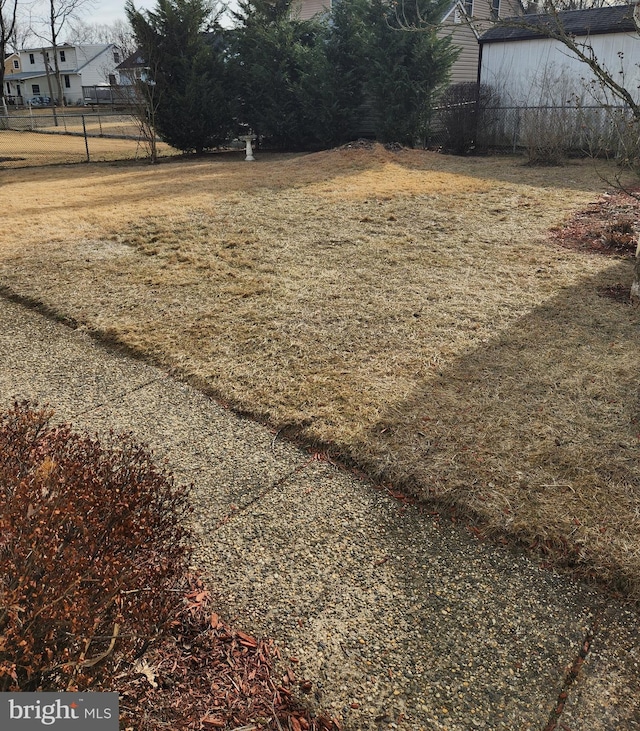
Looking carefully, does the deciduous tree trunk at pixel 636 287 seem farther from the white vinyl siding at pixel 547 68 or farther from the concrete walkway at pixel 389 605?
the white vinyl siding at pixel 547 68

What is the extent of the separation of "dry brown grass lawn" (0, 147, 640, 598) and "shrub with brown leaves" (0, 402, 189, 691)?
131 centimetres

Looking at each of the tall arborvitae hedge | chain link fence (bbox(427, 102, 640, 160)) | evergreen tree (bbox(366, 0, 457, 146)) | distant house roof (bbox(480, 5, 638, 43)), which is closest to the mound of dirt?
chain link fence (bbox(427, 102, 640, 160))

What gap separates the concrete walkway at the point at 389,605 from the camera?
1.77 m

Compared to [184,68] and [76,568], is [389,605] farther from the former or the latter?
[184,68]

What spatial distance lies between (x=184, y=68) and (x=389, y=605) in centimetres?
1690

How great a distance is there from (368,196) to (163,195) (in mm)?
3602

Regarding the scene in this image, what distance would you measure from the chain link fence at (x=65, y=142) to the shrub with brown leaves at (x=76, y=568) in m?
16.1

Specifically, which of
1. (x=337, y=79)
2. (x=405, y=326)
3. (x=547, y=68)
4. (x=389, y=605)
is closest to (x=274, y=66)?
(x=337, y=79)

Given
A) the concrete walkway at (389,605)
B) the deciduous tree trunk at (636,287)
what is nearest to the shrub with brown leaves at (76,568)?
the concrete walkway at (389,605)

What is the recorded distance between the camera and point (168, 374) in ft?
12.9

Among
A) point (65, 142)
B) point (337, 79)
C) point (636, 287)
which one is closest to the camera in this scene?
point (636, 287)

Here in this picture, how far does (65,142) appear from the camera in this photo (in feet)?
76.3

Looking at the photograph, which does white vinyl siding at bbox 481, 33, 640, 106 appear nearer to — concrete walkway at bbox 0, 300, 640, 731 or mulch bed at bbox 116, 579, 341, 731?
concrete walkway at bbox 0, 300, 640, 731

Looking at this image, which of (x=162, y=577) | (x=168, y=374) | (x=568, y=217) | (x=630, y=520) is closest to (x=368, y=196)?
(x=568, y=217)
